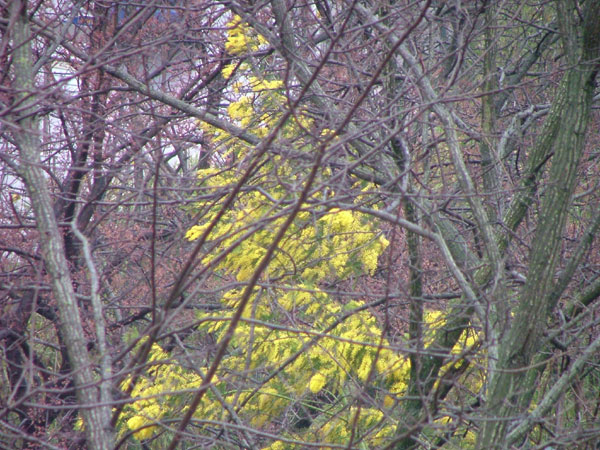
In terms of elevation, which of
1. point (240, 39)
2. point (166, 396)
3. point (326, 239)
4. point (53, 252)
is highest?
point (240, 39)

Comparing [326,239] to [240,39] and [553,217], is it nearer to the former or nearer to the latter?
[240,39]

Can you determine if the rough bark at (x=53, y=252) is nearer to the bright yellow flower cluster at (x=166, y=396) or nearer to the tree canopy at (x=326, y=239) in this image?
the tree canopy at (x=326, y=239)

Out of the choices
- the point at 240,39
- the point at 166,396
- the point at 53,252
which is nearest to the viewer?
the point at 53,252

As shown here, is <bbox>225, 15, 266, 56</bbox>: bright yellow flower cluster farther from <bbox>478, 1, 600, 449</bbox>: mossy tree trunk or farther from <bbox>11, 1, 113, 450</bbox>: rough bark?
<bbox>478, 1, 600, 449</bbox>: mossy tree trunk

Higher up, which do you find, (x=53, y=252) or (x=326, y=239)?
(x=53, y=252)

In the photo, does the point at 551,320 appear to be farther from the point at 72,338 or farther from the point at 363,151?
the point at 72,338

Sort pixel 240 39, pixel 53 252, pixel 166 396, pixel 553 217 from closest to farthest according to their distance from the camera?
pixel 53 252, pixel 553 217, pixel 166 396, pixel 240 39

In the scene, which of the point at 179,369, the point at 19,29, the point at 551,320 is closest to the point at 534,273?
the point at 551,320

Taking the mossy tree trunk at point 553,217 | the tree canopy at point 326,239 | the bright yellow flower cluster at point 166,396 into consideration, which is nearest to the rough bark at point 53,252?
the tree canopy at point 326,239

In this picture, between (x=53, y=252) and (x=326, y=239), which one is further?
(x=326, y=239)

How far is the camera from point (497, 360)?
153 inches

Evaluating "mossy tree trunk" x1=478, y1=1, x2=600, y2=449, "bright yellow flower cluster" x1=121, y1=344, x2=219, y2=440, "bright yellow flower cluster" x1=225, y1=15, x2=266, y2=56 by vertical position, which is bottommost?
"bright yellow flower cluster" x1=121, y1=344, x2=219, y2=440

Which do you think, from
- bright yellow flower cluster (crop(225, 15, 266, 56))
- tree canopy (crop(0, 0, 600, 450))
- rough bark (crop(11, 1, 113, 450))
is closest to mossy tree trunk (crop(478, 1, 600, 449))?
tree canopy (crop(0, 0, 600, 450))

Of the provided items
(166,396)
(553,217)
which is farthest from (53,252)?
(166,396)
